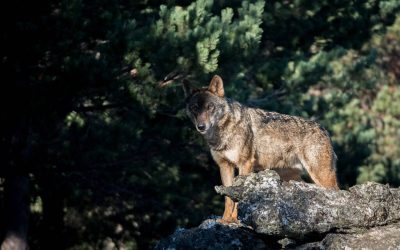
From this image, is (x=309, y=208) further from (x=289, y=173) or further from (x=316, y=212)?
(x=289, y=173)

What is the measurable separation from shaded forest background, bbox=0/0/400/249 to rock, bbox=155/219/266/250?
4803 millimetres

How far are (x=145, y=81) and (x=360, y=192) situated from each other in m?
6.69

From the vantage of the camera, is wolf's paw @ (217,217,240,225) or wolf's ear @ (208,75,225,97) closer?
wolf's paw @ (217,217,240,225)

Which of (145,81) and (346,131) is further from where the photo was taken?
(346,131)

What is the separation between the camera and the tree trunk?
1755cm

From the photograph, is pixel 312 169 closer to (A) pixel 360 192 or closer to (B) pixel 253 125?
(B) pixel 253 125

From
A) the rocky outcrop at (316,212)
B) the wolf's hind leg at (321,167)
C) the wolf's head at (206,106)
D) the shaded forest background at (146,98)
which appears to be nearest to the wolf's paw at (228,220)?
the rocky outcrop at (316,212)

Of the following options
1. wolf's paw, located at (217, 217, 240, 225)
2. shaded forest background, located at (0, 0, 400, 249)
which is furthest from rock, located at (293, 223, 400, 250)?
shaded forest background, located at (0, 0, 400, 249)

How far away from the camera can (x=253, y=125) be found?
10648 mm

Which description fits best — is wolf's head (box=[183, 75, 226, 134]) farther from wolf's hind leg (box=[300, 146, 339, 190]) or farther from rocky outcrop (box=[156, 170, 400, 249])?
rocky outcrop (box=[156, 170, 400, 249])

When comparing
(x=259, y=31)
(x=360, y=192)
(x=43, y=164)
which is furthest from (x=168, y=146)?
(x=360, y=192)

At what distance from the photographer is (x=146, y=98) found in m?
14.4

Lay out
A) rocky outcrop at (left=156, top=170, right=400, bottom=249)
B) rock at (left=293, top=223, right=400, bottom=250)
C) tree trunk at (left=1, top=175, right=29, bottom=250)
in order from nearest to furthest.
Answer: rock at (left=293, top=223, right=400, bottom=250), rocky outcrop at (left=156, top=170, right=400, bottom=249), tree trunk at (left=1, top=175, right=29, bottom=250)

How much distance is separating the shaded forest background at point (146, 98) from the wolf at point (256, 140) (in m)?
3.03
